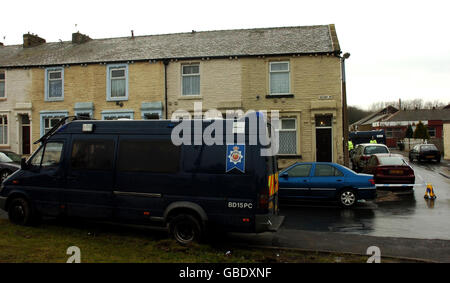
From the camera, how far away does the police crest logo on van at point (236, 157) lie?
6797 millimetres

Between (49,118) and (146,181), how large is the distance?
16.5 m

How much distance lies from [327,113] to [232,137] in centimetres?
1259

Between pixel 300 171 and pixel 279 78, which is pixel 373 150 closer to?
pixel 279 78

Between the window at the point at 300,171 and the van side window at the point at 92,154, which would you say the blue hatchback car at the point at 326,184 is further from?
the van side window at the point at 92,154

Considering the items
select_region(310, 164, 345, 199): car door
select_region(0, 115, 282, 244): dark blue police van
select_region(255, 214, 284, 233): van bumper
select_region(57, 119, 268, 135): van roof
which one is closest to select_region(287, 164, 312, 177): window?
select_region(310, 164, 345, 199): car door

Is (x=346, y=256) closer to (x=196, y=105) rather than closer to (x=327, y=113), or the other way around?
(x=327, y=113)

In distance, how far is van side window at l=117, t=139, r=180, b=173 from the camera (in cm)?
721

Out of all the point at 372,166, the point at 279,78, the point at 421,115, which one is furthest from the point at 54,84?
the point at 421,115

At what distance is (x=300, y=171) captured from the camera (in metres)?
12.0

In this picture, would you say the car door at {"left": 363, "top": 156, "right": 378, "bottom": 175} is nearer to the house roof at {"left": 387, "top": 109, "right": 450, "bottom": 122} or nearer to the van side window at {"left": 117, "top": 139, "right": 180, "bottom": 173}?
the van side window at {"left": 117, "top": 139, "right": 180, "bottom": 173}

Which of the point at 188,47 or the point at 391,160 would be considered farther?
the point at 188,47

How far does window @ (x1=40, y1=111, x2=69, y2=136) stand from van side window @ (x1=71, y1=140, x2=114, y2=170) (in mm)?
14205
